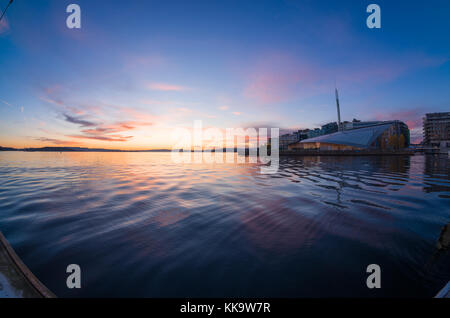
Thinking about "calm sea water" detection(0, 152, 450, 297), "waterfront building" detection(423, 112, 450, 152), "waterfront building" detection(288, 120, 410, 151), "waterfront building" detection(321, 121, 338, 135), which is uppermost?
"waterfront building" detection(321, 121, 338, 135)

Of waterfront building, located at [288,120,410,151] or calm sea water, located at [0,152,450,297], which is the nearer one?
calm sea water, located at [0,152,450,297]

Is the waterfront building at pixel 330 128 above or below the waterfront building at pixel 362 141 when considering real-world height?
above

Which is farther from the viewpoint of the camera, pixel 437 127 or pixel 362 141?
pixel 437 127

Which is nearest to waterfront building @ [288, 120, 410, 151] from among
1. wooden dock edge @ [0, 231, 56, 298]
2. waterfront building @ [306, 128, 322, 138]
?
waterfront building @ [306, 128, 322, 138]

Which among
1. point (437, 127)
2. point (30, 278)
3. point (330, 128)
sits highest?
point (330, 128)

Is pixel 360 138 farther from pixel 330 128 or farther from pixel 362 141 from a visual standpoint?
pixel 330 128

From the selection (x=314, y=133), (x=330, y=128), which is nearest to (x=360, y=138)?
(x=330, y=128)

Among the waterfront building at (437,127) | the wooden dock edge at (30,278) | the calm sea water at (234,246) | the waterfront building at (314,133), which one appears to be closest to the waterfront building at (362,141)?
the waterfront building at (437,127)

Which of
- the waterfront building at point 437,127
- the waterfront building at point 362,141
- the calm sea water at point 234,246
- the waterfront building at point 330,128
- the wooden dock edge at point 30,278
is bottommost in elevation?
the calm sea water at point 234,246

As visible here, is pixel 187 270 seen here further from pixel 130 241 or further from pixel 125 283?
pixel 130 241

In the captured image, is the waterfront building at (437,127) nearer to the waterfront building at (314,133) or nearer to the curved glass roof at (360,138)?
the curved glass roof at (360,138)

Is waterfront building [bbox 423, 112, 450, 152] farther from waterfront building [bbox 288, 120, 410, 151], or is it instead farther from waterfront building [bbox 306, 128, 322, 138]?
waterfront building [bbox 306, 128, 322, 138]

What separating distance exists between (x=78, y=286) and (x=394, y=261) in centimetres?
607
